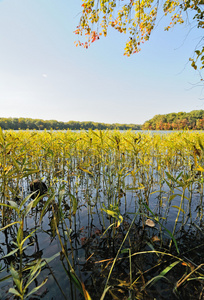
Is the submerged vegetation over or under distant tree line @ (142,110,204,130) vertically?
under

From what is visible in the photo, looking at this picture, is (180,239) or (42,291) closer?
(42,291)

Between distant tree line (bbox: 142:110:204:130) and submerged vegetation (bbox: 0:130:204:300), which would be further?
distant tree line (bbox: 142:110:204:130)

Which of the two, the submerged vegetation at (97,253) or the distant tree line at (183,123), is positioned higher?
the distant tree line at (183,123)

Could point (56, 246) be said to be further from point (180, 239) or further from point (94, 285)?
point (180, 239)

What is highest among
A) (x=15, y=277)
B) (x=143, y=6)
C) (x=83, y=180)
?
(x=143, y=6)

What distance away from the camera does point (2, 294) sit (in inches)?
56.2

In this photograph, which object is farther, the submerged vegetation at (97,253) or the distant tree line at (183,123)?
the distant tree line at (183,123)

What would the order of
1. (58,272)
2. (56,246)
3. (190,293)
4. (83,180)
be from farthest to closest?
1. (83,180)
2. (56,246)
3. (58,272)
4. (190,293)

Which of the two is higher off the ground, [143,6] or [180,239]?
[143,6]

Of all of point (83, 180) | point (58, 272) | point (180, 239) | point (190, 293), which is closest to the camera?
point (190, 293)

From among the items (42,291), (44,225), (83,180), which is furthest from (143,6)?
(42,291)

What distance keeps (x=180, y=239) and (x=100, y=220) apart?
1413mm

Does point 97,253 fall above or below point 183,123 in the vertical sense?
below

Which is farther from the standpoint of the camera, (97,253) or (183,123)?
(183,123)
